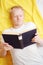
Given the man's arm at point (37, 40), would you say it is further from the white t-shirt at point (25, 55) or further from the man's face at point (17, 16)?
the man's face at point (17, 16)

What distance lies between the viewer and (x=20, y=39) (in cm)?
133

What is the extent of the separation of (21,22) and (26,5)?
169 millimetres

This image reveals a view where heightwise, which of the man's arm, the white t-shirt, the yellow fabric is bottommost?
the white t-shirt

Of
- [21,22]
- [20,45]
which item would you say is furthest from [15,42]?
[21,22]

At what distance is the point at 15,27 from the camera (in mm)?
1428

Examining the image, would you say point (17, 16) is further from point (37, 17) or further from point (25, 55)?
point (25, 55)

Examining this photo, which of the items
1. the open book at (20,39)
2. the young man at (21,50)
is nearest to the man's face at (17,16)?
the young man at (21,50)

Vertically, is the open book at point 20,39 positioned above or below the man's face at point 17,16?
below

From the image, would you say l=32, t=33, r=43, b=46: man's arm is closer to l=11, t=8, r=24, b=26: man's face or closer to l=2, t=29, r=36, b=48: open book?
l=2, t=29, r=36, b=48: open book

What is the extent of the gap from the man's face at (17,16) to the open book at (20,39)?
0.11 metres

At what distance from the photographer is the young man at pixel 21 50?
1.39 metres

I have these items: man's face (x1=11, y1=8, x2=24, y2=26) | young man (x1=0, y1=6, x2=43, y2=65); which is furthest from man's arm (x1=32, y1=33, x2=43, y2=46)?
man's face (x1=11, y1=8, x2=24, y2=26)

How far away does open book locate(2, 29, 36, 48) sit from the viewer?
4.37 ft

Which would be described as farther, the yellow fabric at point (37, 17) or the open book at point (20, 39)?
the yellow fabric at point (37, 17)
